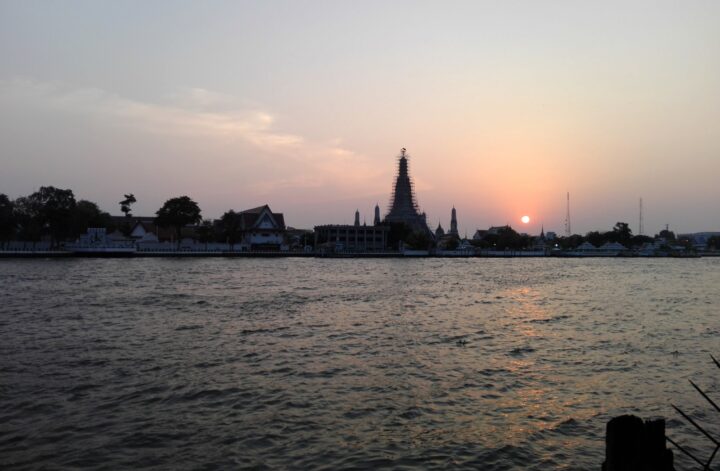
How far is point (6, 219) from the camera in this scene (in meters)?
101

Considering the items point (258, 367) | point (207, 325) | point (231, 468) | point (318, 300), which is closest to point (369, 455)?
point (231, 468)

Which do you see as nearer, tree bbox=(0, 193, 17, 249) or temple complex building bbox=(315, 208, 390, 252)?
tree bbox=(0, 193, 17, 249)

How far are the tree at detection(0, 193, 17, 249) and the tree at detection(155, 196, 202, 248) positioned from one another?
27425 mm

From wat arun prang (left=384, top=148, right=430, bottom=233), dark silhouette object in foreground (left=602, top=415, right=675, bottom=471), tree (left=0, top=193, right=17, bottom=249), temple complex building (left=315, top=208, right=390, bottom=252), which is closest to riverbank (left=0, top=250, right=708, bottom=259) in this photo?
tree (left=0, top=193, right=17, bottom=249)

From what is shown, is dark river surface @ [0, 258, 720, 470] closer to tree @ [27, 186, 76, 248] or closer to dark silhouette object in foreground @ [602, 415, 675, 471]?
dark silhouette object in foreground @ [602, 415, 675, 471]

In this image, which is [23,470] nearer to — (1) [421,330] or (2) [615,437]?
(2) [615,437]

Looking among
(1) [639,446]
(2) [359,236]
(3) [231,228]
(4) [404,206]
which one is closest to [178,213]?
(3) [231,228]

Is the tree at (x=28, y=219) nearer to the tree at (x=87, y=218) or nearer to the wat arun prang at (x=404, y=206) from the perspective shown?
the tree at (x=87, y=218)

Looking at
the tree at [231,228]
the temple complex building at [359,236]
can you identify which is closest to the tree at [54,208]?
the tree at [231,228]

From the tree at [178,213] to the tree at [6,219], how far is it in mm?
27425

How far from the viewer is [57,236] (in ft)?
374

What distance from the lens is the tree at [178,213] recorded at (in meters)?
119

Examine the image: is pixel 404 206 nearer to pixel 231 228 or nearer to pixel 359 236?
pixel 359 236

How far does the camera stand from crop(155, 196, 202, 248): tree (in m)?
119
